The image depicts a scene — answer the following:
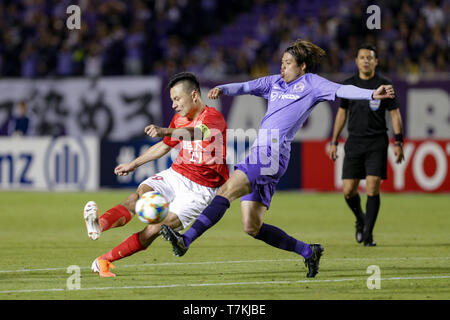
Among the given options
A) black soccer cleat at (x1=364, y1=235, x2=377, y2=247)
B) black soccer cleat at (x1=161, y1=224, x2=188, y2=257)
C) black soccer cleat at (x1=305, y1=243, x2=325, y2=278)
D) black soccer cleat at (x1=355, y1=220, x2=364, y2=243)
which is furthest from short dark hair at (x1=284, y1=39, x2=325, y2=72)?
black soccer cleat at (x1=355, y1=220, x2=364, y2=243)

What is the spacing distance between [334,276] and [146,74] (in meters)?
15.9

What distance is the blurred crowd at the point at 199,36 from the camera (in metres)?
20.8

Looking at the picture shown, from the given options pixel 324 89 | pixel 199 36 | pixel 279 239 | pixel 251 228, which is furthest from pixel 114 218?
pixel 199 36

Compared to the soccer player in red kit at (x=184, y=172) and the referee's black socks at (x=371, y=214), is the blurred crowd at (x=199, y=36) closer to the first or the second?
the referee's black socks at (x=371, y=214)

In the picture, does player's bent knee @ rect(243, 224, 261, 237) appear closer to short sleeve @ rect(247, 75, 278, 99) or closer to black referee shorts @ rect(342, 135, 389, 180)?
short sleeve @ rect(247, 75, 278, 99)

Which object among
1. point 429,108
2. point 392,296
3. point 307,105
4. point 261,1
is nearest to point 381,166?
point 307,105

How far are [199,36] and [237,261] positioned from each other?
16920 mm

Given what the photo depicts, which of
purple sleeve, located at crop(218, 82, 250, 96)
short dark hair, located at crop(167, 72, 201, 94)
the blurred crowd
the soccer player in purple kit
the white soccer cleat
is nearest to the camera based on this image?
the white soccer cleat

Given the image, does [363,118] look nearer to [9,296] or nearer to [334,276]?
[334,276]

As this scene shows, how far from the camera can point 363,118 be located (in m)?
10.5

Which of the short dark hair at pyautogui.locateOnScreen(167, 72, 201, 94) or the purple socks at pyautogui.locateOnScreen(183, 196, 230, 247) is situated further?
the short dark hair at pyautogui.locateOnScreen(167, 72, 201, 94)

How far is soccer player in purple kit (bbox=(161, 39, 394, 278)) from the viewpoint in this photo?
7.23m

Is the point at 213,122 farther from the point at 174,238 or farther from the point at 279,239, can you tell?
the point at 174,238

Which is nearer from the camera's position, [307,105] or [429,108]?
[307,105]
